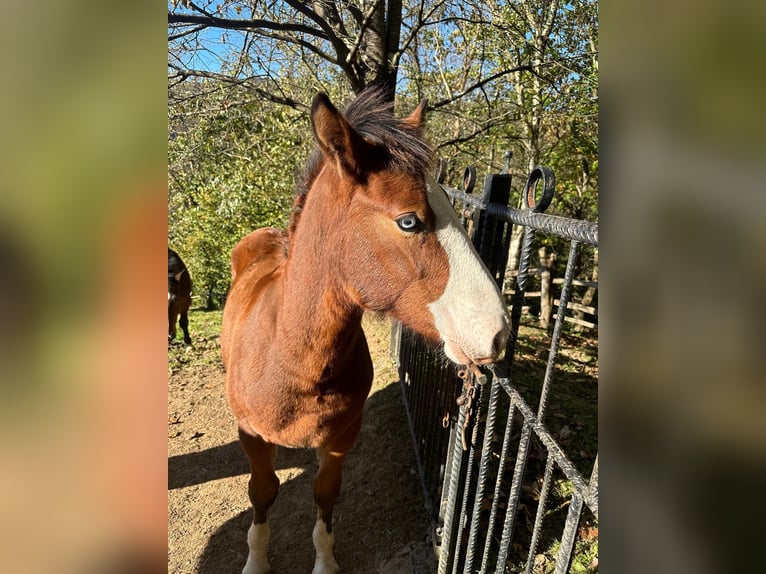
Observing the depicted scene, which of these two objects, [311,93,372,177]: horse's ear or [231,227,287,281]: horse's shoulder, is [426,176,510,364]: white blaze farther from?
[231,227,287,281]: horse's shoulder

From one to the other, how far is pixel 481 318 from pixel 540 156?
7721mm

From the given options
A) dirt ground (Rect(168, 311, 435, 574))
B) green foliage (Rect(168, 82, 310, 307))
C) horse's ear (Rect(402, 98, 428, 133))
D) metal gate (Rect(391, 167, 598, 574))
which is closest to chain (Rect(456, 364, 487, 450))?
metal gate (Rect(391, 167, 598, 574))

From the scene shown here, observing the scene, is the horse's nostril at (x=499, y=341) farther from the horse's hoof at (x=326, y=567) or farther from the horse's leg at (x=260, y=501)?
the horse's hoof at (x=326, y=567)

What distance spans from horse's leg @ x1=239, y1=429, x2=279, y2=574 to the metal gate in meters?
1.11

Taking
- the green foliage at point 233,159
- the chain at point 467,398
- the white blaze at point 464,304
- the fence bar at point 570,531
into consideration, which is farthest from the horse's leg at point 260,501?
the green foliage at point 233,159

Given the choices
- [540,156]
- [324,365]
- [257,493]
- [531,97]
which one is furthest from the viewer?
[540,156]

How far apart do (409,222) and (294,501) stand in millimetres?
2837

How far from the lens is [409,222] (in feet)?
5.56

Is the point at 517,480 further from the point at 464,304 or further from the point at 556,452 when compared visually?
the point at 464,304

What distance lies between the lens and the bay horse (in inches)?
65.9
